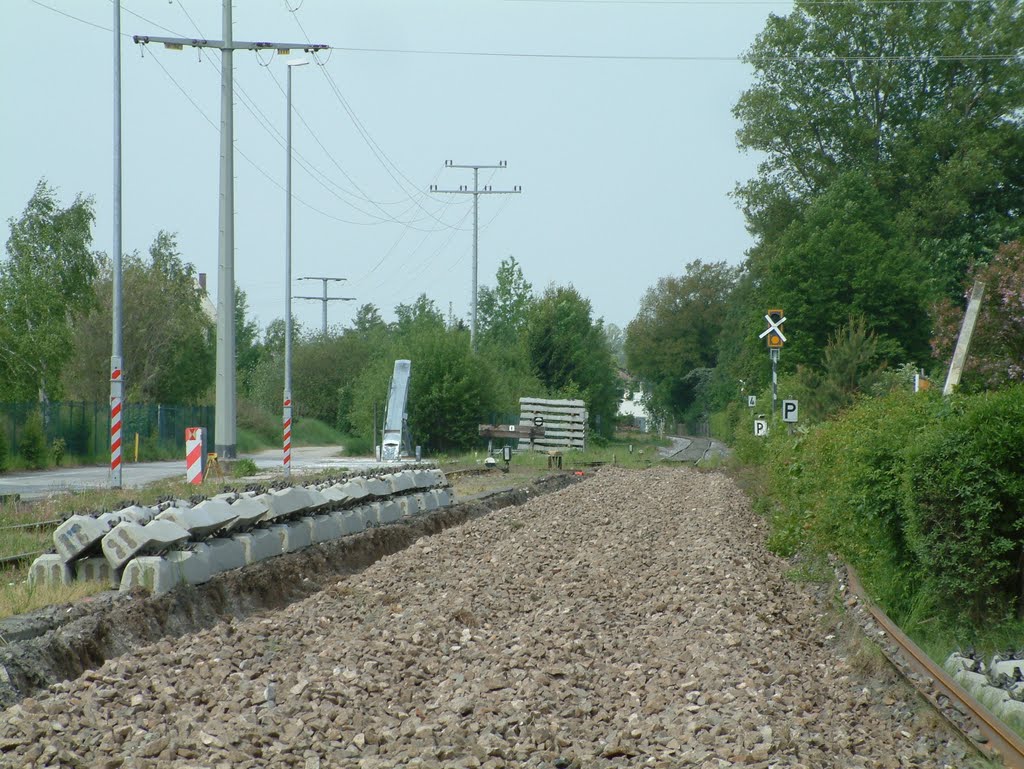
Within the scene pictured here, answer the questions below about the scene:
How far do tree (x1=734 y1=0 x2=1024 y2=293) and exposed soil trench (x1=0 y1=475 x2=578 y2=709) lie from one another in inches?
1473

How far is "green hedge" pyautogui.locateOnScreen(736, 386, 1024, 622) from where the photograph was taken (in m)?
8.89

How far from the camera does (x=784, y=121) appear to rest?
5000 centimetres

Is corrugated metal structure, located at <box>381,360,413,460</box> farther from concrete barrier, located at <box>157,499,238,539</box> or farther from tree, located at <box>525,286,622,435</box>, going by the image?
concrete barrier, located at <box>157,499,238,539</box>

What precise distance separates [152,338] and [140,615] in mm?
57996

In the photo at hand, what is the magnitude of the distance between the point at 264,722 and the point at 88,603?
13.4 feet

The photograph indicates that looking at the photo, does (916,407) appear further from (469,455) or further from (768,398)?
(469,455)

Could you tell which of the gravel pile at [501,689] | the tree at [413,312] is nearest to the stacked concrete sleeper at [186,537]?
the gravel pile at [501,689]

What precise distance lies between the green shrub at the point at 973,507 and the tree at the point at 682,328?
91234 mm

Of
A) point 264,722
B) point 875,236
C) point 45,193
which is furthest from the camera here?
point 45,193

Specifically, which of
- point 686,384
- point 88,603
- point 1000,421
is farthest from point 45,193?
point 686,384

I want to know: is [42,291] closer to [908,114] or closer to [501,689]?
[908,114]

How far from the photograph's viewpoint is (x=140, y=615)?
9719 mm

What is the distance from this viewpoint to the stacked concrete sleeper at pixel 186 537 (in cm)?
1061

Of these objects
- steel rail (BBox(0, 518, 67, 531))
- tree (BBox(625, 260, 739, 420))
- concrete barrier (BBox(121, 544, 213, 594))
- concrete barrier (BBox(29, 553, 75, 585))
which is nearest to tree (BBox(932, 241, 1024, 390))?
steel rail (BBox(0, 518, 67, 531))
